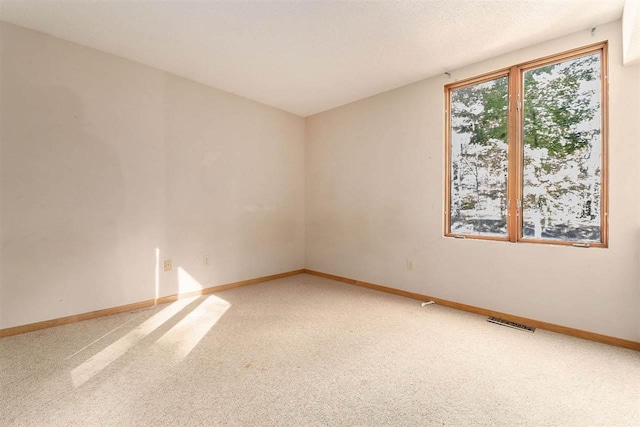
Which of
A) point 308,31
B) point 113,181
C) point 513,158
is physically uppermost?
point 308,31

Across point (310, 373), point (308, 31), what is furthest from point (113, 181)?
point (310, 373)

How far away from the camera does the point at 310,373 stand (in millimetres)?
1864

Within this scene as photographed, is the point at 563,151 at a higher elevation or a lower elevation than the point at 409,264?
higher

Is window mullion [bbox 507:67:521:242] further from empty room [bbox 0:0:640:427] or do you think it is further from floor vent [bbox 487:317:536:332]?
floor vent [bbox 487:317:536:332]

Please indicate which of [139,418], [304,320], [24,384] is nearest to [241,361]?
[139,418]

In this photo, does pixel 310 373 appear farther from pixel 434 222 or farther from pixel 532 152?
pixel 532 152

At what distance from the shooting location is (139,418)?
144 cm

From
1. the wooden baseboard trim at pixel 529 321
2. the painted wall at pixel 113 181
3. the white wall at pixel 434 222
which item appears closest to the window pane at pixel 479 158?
the white wall at pixel 434 222

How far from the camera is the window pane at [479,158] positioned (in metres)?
2.89

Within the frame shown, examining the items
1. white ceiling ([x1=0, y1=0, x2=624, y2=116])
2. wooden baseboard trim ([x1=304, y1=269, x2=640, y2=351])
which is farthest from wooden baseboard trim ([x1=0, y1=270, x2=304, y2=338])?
white ceiling ([x1=0, y1=0, x2=624, y2=116])

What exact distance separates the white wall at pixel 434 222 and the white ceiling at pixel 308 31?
1.19 feet

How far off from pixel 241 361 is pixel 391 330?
4.16ft

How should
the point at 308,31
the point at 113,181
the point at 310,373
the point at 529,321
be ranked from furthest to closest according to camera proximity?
the point at 113,181 → the point at 529,321 → the point at 308,31 → the point at 310,373

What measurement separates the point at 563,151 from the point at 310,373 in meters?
2.73
